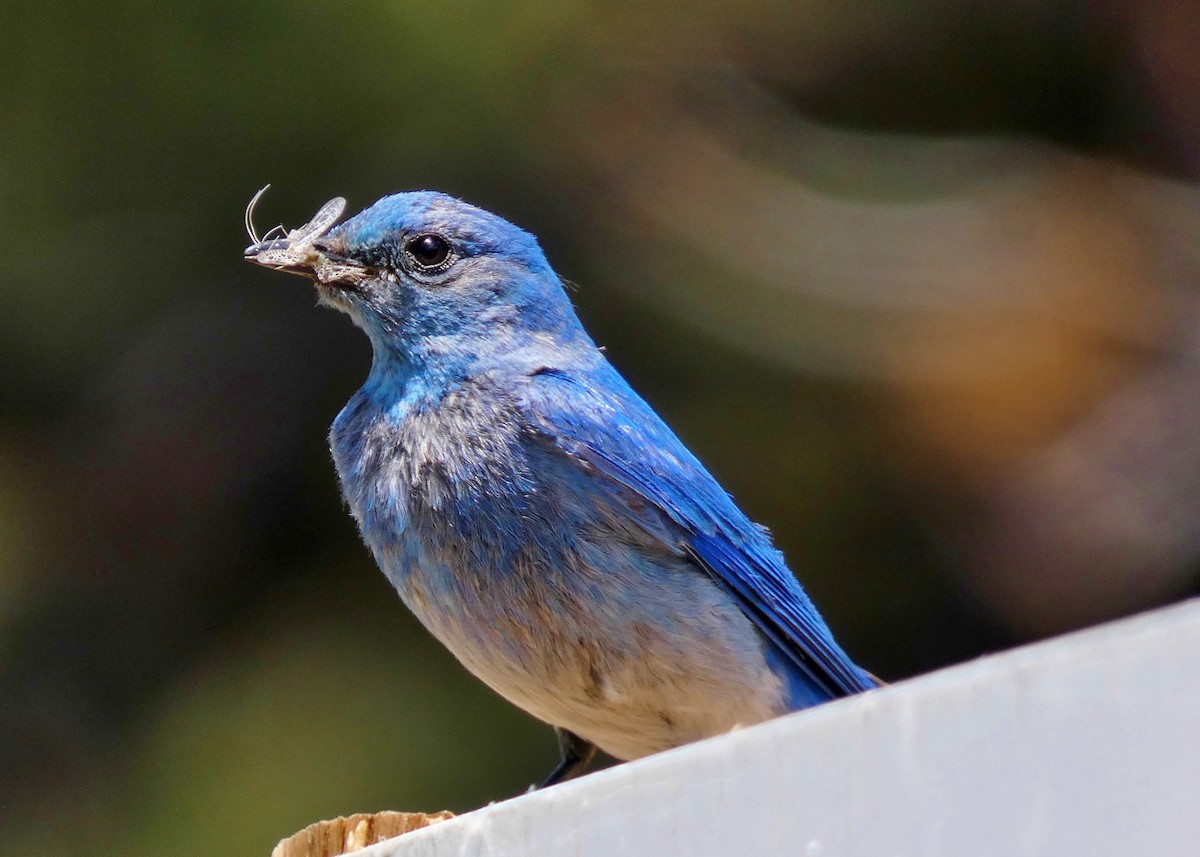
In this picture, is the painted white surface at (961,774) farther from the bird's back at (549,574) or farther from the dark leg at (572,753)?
the dark leg at (572,753)

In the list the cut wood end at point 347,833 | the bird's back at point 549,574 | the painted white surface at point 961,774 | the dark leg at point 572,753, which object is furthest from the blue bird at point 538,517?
the painted white surface at point 961,774

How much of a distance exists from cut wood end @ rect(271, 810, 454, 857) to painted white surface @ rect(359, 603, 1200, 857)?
758mm

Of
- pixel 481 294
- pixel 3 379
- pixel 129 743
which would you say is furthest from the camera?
pixel 3 379

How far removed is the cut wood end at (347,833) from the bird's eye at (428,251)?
5.14ft

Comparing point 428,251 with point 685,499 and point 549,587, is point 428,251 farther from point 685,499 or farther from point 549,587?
point 549,587

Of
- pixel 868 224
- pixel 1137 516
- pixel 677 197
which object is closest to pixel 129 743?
pixel 677 197

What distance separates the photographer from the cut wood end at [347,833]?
238cm

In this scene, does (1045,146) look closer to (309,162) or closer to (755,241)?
(755,241)

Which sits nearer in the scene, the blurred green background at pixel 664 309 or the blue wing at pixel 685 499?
the blue wing at pixel 685 499

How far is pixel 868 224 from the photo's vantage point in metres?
5.27

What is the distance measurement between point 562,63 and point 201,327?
1448 millimetres

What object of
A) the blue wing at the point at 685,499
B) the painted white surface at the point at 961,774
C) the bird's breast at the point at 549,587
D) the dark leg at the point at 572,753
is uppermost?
the blue wing at the point at 685,499

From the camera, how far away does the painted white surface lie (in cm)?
131

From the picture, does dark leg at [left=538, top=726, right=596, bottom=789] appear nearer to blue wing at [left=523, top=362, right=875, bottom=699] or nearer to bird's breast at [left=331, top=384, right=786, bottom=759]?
bird's breast at [left=331, top=384, right=786, bottom=759]
